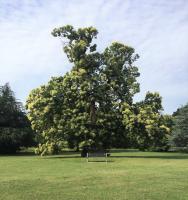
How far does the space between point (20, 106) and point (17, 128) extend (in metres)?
5.91

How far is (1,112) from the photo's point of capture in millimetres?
63562

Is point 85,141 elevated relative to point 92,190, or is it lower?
elevated

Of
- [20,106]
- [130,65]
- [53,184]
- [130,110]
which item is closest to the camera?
[53,184]

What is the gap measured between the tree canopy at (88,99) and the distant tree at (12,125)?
15019 millimetres

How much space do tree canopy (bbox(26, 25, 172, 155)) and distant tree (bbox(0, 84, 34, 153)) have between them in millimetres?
15019

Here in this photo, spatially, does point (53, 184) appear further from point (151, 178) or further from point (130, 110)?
point (130, 110)

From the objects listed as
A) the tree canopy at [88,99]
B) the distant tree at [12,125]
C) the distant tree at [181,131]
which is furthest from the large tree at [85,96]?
the distant tree at [181,131]

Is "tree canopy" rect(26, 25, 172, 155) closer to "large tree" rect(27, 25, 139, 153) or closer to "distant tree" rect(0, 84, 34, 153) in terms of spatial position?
"large tree" rect(27, 25, 139, 153)

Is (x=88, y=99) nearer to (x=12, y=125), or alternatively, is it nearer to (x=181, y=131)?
(x=12, y=125)

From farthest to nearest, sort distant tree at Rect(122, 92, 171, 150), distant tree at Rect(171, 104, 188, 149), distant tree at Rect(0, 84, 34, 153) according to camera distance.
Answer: distant tree at Rect(171, 104, 188, 149)
distant tree at Rect(0, 84, 34, 153)
distant tree at Rect(122, 92, 171, 150)

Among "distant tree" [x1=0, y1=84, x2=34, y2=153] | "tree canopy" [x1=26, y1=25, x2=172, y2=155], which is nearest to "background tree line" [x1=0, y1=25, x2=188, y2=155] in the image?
"tree canopy" [x1=26, y1=25, x2=172, y2=155]

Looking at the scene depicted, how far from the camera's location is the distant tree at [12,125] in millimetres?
59188

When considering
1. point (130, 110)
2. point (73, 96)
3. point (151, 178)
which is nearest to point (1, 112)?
point (73, 96)

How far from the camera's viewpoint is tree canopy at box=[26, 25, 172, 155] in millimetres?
42500
